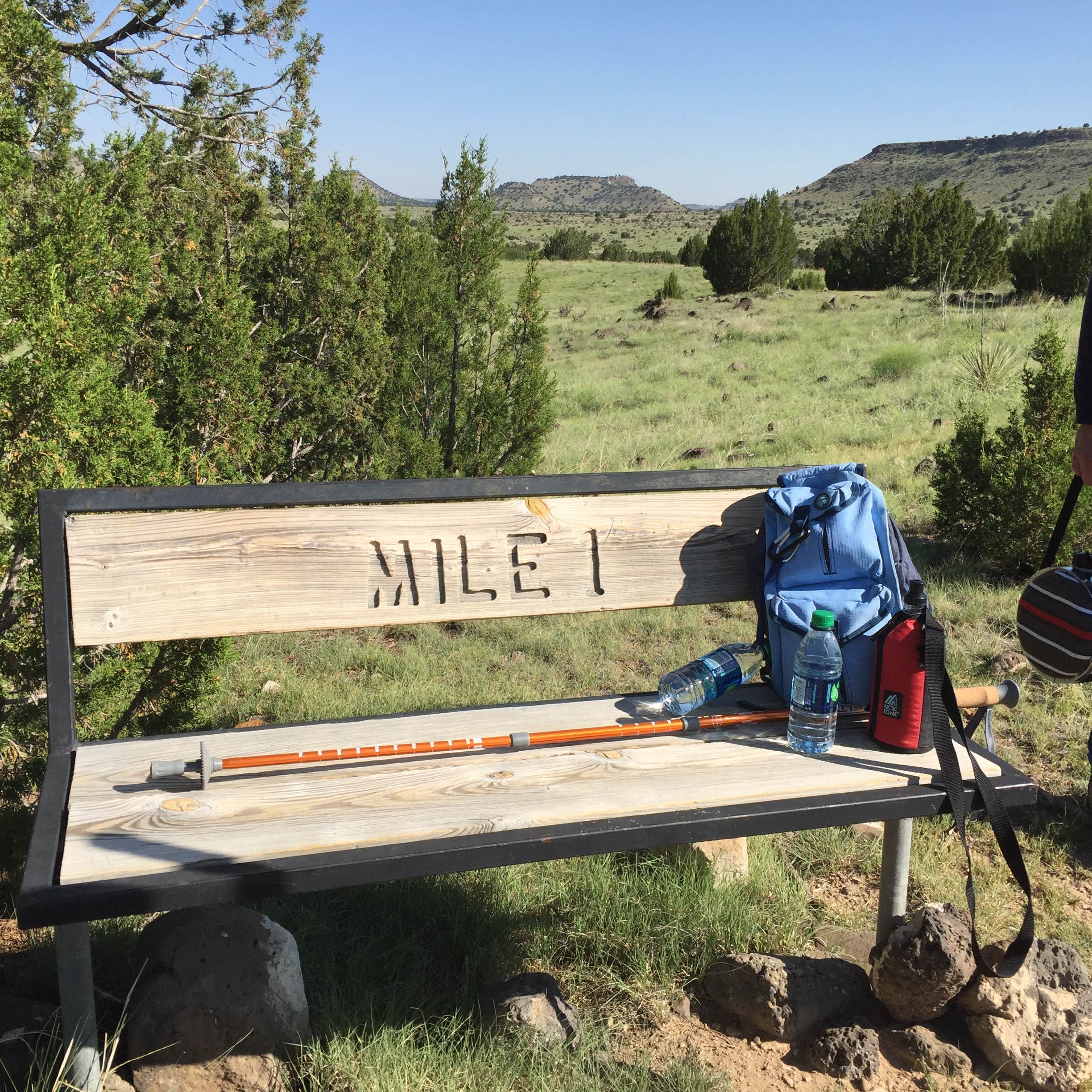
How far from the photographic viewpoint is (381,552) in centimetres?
251

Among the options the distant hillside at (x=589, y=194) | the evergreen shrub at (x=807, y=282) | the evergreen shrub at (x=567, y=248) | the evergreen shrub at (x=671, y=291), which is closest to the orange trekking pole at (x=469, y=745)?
the evergreen shrub at (x=671, y=291)

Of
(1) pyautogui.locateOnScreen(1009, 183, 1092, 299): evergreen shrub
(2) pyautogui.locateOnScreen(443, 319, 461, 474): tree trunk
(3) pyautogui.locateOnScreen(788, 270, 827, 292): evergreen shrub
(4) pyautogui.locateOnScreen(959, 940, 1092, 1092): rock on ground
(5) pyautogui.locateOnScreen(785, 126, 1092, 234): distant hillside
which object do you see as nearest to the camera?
(4) pyautogui.locateOnScreen(959, 940, 1092, 1092): rock on ground

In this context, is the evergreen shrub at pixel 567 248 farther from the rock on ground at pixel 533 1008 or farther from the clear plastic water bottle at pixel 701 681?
the rock on ground at pixel 533 1008

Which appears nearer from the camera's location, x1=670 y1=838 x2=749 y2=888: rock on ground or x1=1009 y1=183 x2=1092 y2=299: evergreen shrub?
x1=670 y1=838 x2=749 y2=888: rock on ground

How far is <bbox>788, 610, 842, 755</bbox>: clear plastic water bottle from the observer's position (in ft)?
7.56

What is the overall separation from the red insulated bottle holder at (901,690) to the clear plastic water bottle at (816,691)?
0.10 meters

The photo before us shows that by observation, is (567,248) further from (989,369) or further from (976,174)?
(976,174)

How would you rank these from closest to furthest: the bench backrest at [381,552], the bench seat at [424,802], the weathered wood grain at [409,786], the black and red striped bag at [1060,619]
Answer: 1. the bench seat at [424,802]
2. the weathered wood grain at [409,786]
3. the bench backrest at [381,552]
4. the black and red striped bag at [1060,619]

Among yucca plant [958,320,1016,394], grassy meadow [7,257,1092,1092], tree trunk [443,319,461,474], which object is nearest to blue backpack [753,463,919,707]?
grassy meadow [7,257,1092,1092]

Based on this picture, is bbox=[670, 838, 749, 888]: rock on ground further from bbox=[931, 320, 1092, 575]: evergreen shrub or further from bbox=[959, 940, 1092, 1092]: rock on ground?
bbox=[931, 320, 1092, 575]: evergreen shrub

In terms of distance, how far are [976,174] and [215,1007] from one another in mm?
105302

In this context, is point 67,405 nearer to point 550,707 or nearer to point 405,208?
point 550,707

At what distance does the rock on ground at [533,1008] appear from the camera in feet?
7.27

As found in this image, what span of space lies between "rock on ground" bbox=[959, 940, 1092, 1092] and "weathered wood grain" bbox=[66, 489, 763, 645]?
1129mm
